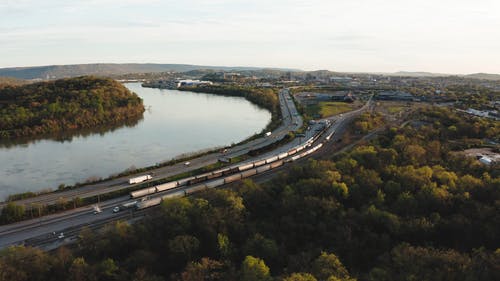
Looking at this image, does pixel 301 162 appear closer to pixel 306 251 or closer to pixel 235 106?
pixel 306 251

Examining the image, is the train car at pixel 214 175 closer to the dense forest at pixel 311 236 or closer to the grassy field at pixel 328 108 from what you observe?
the dense forest at pixel 311 236

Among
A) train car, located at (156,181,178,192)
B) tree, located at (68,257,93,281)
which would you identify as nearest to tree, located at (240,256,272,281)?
tree, located at (68,257,93,281)

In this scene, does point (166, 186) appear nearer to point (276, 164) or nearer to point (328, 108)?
point (276, 164)

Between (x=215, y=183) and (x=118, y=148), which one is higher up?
(x=215, y=183)

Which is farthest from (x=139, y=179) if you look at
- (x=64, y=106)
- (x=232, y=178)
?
(x=64, y=106)

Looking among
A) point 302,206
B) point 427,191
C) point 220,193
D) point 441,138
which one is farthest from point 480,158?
point 220,193
